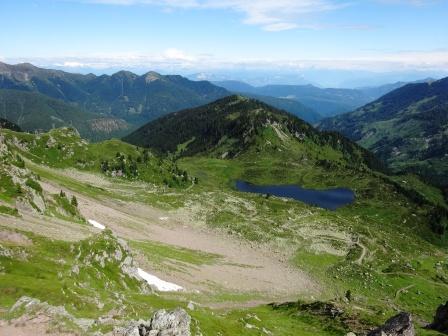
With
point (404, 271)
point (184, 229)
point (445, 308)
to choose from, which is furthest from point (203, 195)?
point (445, 308)

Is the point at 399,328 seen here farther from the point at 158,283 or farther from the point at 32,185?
the point at 32,185

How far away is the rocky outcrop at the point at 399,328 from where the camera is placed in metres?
51.2

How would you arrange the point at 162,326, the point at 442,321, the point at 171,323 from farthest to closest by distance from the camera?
the point at 442,321, the point at 171,323, the point at 162,326

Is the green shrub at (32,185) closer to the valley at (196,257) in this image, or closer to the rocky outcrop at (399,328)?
the valley at (196,257)

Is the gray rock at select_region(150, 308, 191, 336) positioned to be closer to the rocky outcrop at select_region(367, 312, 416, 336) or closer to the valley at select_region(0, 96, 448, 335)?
the valley at select_region(0, 96, 448, 335)

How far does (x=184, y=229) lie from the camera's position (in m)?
139

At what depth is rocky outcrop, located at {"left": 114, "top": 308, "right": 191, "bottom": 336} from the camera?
125ft

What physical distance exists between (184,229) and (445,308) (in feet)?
271

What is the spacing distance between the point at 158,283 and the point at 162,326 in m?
42.3

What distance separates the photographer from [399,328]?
169 ft

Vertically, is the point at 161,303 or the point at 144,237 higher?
the point at 161,303

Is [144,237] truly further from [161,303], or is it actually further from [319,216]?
[319,216]

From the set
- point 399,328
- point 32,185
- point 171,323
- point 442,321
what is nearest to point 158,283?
point 32,185

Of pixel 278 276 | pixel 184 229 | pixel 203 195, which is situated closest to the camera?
pixel 278 276
